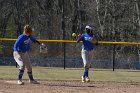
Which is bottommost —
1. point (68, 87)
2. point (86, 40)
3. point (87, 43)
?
point (68, 87)

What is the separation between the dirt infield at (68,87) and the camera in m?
13.4

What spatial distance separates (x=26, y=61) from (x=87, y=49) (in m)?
2.35

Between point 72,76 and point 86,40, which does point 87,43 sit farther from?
point 72,76

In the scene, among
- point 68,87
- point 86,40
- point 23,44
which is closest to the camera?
point 68,87

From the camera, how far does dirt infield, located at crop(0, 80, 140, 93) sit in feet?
44.1

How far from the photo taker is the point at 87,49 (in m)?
15.9

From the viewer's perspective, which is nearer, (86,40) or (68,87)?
(68,87)

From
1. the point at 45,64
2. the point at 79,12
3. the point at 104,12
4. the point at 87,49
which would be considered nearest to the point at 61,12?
the point at 79,12

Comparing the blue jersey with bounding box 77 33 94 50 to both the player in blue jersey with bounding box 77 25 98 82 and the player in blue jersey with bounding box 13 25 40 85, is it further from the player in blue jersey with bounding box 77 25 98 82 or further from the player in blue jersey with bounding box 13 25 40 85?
the player in blue jersey with bounding box 13 25 40 85

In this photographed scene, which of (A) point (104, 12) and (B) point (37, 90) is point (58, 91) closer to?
(B) point (37, 90)

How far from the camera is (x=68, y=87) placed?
47.4ft

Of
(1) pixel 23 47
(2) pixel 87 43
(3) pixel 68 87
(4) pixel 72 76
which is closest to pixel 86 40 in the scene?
(2) pixel 87 43

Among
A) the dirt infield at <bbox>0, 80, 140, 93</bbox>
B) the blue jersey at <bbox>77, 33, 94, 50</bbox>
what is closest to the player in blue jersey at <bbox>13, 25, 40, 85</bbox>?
the dirt infield at <bbox>0, 80, 140, 93</bbox>

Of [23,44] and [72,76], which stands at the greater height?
[23,44]
